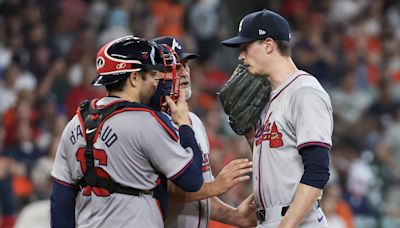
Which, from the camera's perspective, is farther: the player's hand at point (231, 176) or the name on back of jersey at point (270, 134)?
the player's hand at point (231, 176)

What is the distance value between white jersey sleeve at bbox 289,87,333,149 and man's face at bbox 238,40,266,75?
0.28 m

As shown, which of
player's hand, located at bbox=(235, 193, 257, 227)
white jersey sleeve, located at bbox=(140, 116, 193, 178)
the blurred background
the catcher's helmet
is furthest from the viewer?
the blurred background

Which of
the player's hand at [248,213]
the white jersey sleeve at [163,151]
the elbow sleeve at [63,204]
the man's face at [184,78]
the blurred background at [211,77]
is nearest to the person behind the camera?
the white jersey sleeve at [163,151]

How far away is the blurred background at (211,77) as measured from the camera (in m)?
9.76

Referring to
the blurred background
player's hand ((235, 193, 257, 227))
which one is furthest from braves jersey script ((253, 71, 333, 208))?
the blurred background

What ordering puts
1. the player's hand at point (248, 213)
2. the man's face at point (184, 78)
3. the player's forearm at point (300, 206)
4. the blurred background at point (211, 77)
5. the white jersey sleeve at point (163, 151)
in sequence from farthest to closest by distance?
the blurred background at point (211, 77), the player's hand at point (248, 213), the man's face at point (184, 78), the white jersey sleeve at point (163, 151), the player's forearm at point (300, 206)

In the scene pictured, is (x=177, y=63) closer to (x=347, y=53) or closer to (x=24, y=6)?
(x=24, y=6)

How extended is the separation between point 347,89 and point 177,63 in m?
8.33

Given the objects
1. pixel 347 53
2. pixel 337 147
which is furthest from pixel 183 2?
pixel 337 147

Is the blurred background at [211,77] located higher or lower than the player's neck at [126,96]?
lower

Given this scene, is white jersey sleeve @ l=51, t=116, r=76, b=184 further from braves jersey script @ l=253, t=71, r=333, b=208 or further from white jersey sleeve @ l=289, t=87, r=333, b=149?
white jersey sleeve @ l=289, t=87, r=333, b=149

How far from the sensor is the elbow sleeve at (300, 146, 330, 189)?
481 centimetres

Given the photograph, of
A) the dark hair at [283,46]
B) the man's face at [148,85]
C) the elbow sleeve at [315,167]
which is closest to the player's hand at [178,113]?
the man's face at [148,85]

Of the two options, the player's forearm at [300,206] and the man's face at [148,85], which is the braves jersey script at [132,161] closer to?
the man's face at [148,85]
